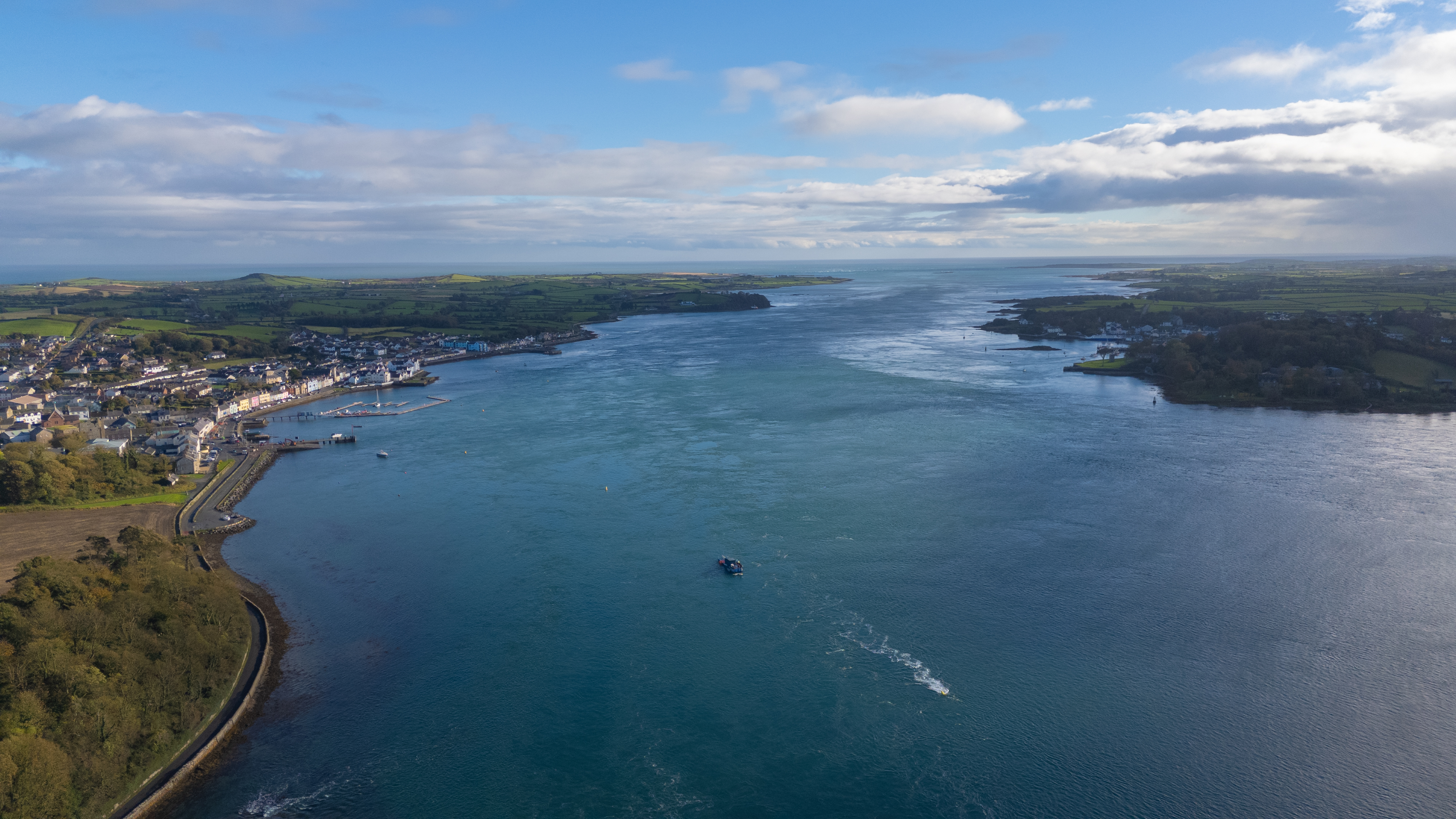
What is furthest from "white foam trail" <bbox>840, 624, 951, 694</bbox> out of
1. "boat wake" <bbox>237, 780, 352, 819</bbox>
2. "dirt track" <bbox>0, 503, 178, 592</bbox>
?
"dirt track" <bbox>0, 503, 178, 592</bbox>

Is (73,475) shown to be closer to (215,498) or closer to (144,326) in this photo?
(215,498)

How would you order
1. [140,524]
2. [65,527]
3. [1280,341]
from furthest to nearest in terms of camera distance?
[1280,341] < [140,524] < [65,527]

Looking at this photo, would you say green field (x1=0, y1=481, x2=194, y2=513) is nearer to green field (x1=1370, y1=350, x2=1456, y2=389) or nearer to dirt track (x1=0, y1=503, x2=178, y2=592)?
dirt track (x1=0, y1=503, x2=178, y2=592)

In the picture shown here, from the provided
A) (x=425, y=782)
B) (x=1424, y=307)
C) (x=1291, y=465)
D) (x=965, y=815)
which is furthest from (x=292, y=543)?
(x=1424, y=307)

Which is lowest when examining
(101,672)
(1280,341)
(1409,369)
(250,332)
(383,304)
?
(101,672)

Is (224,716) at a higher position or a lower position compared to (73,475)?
lower

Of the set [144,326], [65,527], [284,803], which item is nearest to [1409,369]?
[284,803]

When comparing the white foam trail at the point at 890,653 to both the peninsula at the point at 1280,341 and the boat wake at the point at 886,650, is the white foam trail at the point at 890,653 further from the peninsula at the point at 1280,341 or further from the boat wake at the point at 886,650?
the peninsula at the point at 1280,341
